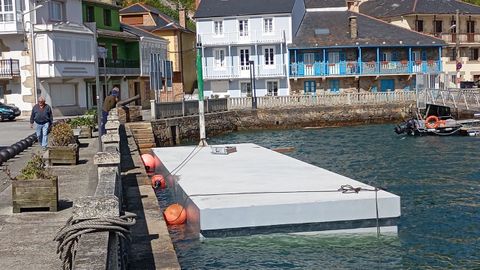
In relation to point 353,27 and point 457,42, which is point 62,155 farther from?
point 457,42

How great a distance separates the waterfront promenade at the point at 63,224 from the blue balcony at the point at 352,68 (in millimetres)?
43465

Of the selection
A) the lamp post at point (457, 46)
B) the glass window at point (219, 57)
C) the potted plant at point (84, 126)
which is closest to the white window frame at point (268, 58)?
the glass window at point (219, 57)

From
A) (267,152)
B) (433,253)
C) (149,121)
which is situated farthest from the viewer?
(149,121)

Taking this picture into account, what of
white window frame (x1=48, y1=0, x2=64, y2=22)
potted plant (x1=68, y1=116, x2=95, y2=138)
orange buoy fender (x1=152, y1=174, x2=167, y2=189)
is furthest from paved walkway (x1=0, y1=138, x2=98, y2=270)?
white window frame (x1=48, y1=0, x2=64, y2=22)

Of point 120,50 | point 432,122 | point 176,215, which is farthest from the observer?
point 120,50

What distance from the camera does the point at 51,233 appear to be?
32.9ft

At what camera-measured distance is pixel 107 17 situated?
188ft

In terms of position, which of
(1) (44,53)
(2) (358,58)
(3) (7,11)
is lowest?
(2) (358,58)

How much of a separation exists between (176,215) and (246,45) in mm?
45576

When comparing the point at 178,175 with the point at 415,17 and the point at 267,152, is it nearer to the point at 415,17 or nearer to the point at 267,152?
the point at 267,152

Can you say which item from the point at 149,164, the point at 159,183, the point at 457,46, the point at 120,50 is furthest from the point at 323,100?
the point at 159,183

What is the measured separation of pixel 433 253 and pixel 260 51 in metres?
47.6

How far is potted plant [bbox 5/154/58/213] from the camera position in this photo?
11.3 m

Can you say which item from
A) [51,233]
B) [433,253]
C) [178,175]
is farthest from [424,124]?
[51,233]
